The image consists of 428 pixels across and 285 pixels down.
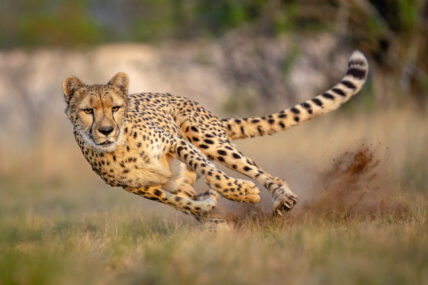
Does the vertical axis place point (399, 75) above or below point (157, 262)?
above

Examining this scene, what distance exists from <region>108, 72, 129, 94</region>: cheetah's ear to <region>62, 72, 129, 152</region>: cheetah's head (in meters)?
0.06

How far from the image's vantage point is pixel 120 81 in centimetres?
428

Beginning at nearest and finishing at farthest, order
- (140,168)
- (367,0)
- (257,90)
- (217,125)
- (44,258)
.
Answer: (44,258), (140,168), (217,125), (367,0), (257,90)

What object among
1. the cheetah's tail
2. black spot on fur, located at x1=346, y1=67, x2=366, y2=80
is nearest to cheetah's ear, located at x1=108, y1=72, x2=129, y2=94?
the cheetah's tail

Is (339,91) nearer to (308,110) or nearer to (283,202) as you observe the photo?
(308,110)

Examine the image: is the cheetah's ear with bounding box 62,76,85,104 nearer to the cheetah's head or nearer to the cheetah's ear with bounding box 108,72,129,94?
the cheetah's head

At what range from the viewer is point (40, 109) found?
13.8 meters

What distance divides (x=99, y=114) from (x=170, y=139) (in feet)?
1.94

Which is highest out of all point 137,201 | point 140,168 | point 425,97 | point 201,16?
point 201,16

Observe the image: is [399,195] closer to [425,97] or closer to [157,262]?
[157,262]

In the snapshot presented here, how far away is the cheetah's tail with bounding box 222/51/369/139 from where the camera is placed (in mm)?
4836

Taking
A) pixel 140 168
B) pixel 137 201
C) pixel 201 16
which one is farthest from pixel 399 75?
pixel 140 168

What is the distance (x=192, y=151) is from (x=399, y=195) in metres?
1.73

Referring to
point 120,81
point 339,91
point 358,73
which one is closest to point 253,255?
point 120,81
